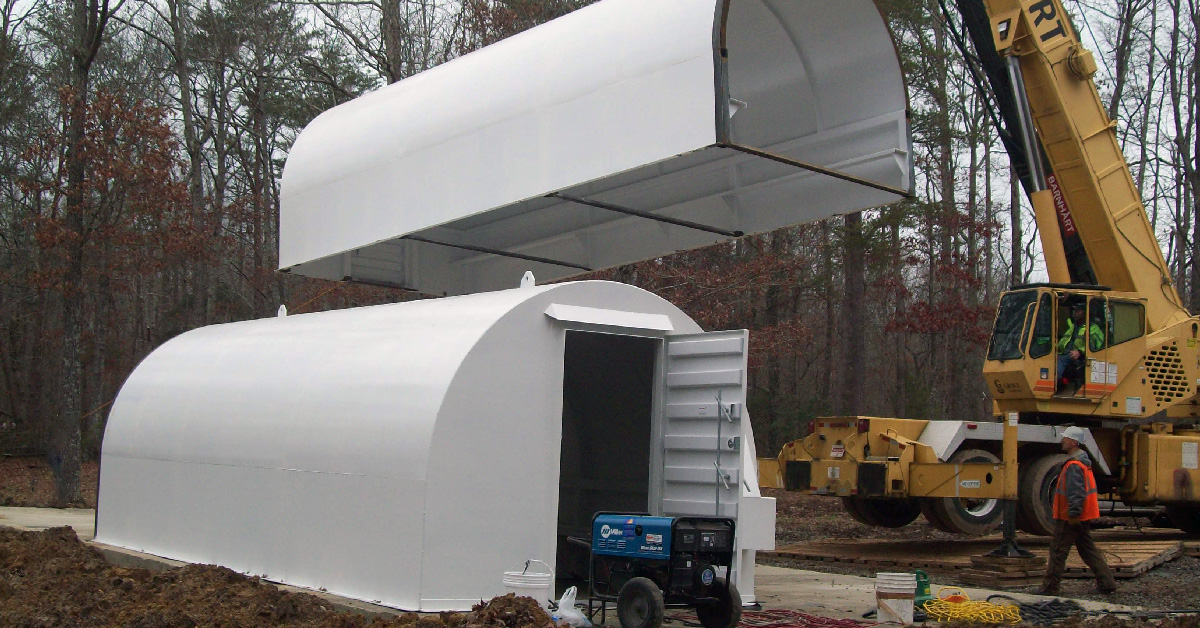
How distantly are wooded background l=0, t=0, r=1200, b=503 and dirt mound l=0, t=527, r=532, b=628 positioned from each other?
11287 mm

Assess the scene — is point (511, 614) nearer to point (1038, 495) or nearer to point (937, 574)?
point (937, 574)

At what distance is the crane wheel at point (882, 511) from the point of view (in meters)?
15.7

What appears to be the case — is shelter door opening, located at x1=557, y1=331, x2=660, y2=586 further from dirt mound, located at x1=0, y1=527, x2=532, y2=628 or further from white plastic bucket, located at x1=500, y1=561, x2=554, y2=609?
dirt mound, located at x1=0, y1=527, x2=532, y2=628

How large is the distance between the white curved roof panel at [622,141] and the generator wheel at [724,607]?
3062 mm

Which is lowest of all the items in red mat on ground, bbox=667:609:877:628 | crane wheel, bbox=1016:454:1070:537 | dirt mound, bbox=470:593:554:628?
red mat on ground, bbox=667:609:877:628

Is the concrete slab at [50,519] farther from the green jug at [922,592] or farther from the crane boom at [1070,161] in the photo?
the crane boom at [1070,161]

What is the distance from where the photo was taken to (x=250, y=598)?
847 cm

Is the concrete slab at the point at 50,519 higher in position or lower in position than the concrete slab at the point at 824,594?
lower

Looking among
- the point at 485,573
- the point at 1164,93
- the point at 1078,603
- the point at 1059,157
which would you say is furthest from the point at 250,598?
the point at 1164,93

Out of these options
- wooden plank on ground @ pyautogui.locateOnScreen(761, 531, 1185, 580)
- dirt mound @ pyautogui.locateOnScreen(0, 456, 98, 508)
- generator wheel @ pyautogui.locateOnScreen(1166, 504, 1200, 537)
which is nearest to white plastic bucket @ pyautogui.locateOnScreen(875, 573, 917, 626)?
wooden plank on ground @ pyautogui.locateOnScreen(761, 531, 1185, 580)

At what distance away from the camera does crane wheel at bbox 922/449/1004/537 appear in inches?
564

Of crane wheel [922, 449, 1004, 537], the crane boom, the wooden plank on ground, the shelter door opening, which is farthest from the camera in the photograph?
the crane boom

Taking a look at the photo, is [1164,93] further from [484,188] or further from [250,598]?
[250,598]

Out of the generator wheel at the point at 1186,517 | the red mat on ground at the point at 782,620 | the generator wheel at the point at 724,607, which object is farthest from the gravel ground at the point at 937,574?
the generator wheel at the point at 724,607
